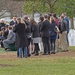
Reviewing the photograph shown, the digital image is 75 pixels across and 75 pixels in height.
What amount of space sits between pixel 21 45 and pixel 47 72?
569cm

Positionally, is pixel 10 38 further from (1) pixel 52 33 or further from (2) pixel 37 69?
(2) pixel 37 69

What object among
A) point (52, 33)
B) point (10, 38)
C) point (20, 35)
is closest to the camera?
point (20, 35)

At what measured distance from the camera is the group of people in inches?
700

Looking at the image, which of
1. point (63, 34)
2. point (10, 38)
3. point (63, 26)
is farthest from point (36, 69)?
point (10, 38)

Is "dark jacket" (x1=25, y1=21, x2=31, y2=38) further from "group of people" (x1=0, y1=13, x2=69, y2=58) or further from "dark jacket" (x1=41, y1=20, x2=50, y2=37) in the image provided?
"dark jacket" (x1=41, y1=20, x2=50, y2=37)

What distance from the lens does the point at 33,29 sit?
19.7 meters

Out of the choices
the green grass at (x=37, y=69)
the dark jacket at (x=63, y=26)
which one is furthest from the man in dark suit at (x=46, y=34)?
the green grass at (x=37, y=69)

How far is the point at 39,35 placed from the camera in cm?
1997

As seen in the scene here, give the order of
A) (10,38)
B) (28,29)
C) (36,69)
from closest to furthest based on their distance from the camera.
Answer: (36,69) → (28,29) → (10,38)

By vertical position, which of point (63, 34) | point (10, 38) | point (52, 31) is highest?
point (52, 31)

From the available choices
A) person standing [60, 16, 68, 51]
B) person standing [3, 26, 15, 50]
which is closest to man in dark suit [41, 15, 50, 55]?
person standing [60, 16, 68, 51]

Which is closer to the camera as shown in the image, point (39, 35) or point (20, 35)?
point (20, 35)

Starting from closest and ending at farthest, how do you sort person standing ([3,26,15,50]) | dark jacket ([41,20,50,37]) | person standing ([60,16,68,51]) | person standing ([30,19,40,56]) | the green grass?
the green grass
dark jacket ([41,20,50,37])
person standing ([30,19,40,56])
person standing ([60,16,68,51])
person standing ([3,26,15,50])

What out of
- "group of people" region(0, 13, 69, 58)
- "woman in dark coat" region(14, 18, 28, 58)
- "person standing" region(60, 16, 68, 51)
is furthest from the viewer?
"person standing" region(60, 16, 68, 51)
